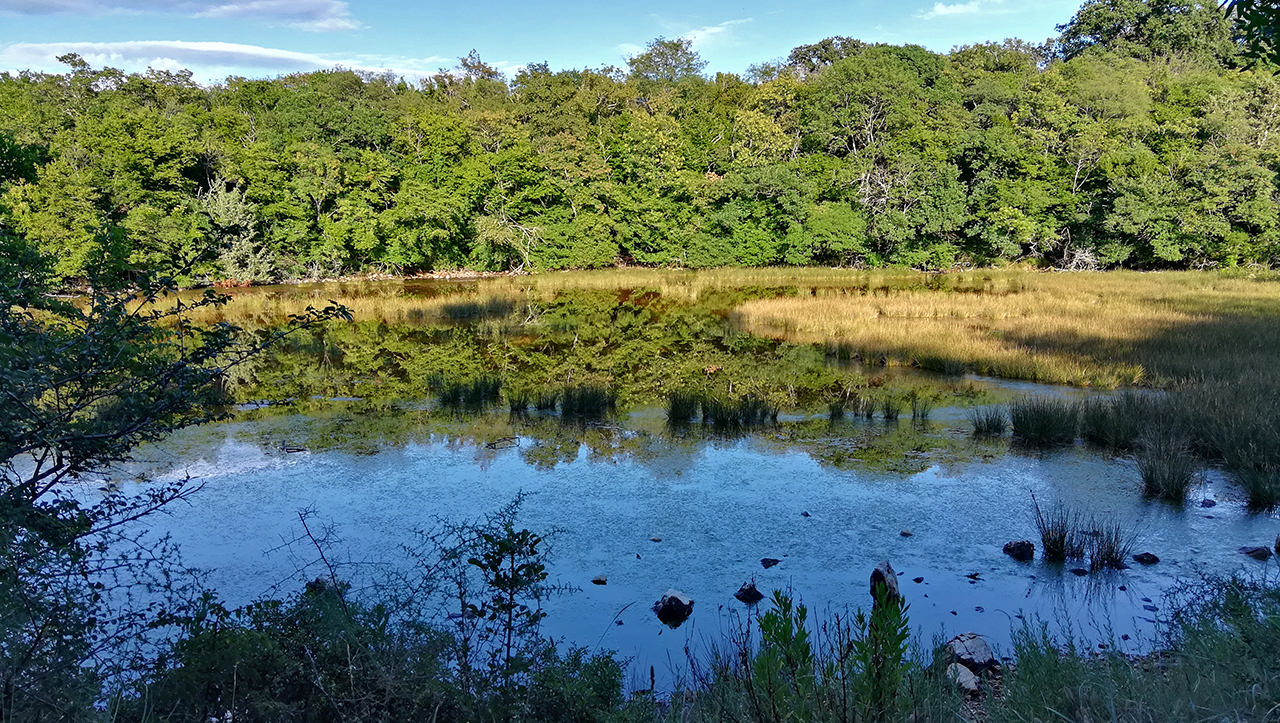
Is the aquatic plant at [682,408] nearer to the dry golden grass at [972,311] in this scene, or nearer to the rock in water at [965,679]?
the dry golden grass at [972,311]

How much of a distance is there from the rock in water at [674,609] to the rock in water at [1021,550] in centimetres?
261

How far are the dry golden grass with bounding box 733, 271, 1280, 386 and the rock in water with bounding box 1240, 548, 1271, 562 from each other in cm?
621

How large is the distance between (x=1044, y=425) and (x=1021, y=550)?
3676 mm

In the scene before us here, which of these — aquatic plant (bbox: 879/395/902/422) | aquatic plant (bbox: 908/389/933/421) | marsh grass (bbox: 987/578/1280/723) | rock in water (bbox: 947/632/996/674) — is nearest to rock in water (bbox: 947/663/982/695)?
rock in water (bbox: 947/632/996/674)

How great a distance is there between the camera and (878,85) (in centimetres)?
3256

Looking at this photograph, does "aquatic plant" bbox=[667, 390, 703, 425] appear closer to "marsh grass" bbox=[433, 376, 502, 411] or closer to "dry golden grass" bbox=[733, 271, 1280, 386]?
"marsh grass" bbox=[433, 376, 502, 411]

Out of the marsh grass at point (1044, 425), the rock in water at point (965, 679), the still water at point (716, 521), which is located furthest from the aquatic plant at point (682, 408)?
the rock in water at point (965, 679)

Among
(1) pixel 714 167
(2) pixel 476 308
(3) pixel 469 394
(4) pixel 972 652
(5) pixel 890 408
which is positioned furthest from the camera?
(1) pixel 714 167

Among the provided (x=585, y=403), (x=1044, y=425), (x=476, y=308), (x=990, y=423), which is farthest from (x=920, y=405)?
(x=476, y=308)

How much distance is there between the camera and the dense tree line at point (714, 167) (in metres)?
28.7

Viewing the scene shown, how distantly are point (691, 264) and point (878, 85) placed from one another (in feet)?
34.6

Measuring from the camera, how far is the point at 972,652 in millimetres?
4539

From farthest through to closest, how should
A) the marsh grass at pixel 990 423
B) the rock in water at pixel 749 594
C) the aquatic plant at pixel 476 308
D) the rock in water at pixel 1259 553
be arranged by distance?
the aquatic plant at pixel 476 308 → the marsh grass at pixel 990 423 → the rock in water at pixel 1259 553 → the rock in water at pixel 749 594

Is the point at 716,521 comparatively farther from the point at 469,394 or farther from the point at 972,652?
the point at 469,394
